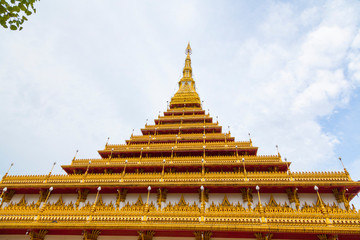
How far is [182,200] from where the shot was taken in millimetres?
18516

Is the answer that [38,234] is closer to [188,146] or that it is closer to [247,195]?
[188,146]

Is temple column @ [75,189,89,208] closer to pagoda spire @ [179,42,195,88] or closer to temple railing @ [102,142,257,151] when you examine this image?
temple railing @ [102,142,257,151]

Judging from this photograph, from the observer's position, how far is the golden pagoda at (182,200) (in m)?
14.3

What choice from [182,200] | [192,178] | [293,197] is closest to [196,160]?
[192,178]

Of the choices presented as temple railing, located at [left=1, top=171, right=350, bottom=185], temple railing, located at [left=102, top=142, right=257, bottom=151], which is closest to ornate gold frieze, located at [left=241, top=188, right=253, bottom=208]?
temple railing, located at [left=1, top=171, right=350, bottom=185]

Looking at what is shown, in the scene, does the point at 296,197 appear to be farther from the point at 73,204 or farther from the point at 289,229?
the point at 73,204

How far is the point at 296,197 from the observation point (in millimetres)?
17297

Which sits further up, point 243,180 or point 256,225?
point 243,180

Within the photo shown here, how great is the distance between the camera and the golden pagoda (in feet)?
47.0

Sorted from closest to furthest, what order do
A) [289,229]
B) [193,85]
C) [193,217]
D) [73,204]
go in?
[289,229] → [193,217] → [73,204] → [193,85]

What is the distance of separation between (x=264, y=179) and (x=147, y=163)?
36.4 feet

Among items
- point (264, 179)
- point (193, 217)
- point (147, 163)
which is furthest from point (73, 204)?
point (264, 179)

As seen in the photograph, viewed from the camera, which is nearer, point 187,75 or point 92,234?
point 92,234

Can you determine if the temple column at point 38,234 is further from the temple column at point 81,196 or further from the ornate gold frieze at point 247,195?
the ornate gold frieze at point 247,195
